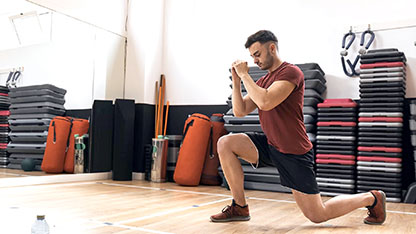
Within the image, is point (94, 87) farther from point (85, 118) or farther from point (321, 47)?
point (321, 47)

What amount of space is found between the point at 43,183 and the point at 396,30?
4.22 metres

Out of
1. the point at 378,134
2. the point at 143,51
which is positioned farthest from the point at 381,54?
the point at 143,51

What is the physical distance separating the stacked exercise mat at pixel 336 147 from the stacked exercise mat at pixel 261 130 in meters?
0.12

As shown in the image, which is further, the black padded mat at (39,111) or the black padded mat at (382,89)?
the black padded mat at (39,111)

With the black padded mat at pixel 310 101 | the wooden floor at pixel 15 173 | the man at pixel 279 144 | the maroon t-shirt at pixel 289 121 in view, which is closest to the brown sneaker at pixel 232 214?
the man at pixel 279 144

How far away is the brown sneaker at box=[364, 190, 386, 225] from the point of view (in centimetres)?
270

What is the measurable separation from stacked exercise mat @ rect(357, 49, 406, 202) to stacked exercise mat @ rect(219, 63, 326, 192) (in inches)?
18.9

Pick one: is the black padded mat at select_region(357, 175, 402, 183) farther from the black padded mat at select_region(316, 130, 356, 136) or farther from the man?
the man

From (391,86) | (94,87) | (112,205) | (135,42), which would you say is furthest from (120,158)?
(391,86)

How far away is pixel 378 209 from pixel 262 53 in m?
1.26

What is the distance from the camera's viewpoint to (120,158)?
5.38 metres

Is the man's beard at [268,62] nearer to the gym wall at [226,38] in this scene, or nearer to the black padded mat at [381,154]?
the black padded mat at [381,154]

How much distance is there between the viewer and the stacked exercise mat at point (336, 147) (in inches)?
167

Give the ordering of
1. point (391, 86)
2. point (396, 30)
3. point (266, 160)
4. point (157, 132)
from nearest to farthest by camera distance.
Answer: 1. point (266, 160)
2. point (391, 86)
3. point (396, 30)
4. point (157, 132)
